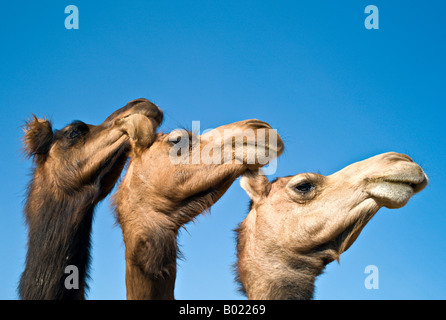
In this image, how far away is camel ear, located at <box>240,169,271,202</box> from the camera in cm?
863

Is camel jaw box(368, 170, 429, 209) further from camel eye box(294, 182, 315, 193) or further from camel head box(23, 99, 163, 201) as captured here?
camel head box(23, 99, 163, 201)

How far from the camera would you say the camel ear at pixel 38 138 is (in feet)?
29.6

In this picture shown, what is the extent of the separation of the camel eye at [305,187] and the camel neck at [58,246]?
2685 mm

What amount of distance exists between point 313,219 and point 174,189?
1.76 metres

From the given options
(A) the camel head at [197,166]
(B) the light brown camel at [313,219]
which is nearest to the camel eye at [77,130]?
(A) the camel head at [197,166]

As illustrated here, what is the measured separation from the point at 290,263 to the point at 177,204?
5.19 ft

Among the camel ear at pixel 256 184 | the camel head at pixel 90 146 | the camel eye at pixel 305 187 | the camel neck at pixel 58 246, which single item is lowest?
the camel neck at pixel 58 246

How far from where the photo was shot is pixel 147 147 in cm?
866

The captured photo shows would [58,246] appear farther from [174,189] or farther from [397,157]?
[397,157]

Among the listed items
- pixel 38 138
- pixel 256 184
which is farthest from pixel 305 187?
pixel 38 138

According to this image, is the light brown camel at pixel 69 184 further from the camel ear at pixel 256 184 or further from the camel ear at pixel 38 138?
the camel ear at pixel 256 184
